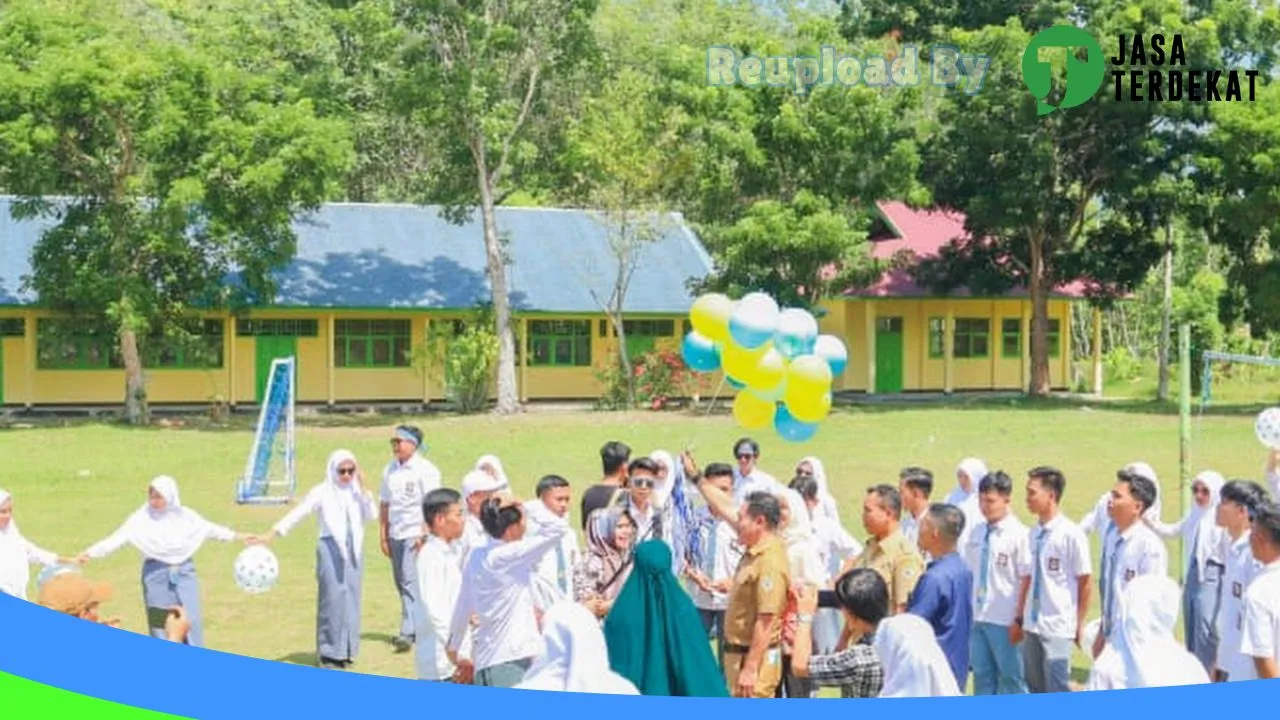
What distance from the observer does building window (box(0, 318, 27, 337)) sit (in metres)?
27.8

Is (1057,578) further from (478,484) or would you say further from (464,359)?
(464,359)

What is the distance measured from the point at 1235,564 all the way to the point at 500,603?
10.3 ft

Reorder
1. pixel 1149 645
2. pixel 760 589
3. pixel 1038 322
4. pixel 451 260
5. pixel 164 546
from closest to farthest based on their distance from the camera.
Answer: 1. pixel 1149 645
2. pixel 760 589
3. pixel 164 546
4. pixel 451 260
5. pixel 1038 322

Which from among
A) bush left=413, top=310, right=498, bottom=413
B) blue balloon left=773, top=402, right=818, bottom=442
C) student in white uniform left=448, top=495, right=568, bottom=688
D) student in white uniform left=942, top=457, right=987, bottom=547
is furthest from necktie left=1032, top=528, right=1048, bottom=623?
bush left=413, top=310, right=498, bottom=413

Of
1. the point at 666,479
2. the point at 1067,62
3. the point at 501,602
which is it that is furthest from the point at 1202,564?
the point at 1067,62

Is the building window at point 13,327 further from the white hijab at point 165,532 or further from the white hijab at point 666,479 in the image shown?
the white hijab at point 666,479

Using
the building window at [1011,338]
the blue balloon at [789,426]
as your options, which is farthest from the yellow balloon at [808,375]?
the building window at [1011,338]

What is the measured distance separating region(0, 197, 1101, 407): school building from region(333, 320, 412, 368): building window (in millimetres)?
26

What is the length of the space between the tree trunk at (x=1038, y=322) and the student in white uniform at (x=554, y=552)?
24.9 meters

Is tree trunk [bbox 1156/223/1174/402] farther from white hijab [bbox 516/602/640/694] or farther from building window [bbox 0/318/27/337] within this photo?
white hijab [bbox 516/602/640/694]

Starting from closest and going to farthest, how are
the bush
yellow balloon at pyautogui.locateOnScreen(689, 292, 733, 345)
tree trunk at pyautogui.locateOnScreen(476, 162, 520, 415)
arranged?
yellow balloon at pyautogui.locateOnScreen(689, 292, 733, 345) < tree trunk at pyautogui.locateOnScreen(476, 162, 520, 415) < the bush

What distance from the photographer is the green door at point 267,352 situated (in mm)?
28922

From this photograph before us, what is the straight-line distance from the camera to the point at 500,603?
6.74 meters

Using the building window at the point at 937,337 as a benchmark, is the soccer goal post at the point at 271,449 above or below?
below
